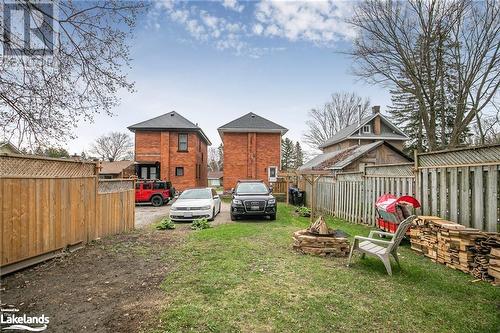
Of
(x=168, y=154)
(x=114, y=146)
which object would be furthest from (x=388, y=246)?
(x=114, y=146)

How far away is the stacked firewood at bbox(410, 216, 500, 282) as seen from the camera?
4816 millimetres

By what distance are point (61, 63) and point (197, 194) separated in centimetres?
909

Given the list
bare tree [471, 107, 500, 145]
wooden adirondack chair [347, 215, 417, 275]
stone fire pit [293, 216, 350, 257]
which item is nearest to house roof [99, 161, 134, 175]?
stone fire pit [293, 216, 350, 257]

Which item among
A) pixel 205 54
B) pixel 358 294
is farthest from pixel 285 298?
pixel 205 54

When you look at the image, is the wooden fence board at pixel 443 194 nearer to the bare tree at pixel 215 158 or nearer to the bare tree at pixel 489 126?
the bare tree at pixel 489 126

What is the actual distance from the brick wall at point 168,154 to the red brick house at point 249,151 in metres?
3.80

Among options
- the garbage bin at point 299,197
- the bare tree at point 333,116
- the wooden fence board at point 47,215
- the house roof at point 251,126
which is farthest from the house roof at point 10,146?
the bare tree at point 333,116

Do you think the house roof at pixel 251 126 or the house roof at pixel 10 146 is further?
the house roof at pixel 251 126

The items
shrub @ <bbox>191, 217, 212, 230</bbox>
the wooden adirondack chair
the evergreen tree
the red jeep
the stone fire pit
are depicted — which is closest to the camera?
the wooden adirondack chair

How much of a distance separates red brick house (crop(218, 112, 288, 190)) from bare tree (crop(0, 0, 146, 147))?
20.4 metres

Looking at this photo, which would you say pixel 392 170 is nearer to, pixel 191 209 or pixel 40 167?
pixel 191 209

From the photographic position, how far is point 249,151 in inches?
1002

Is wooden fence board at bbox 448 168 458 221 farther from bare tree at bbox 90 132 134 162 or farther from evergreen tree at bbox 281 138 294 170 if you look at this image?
bare tree at bbox 90 132 134 162

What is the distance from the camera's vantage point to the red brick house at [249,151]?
25.5 m
